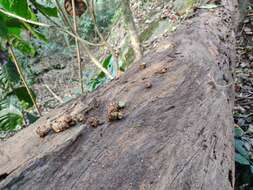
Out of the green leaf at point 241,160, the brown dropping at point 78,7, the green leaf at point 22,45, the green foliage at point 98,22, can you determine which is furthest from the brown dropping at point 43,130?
the green foliage at point 98,22

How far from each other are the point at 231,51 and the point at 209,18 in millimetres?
336

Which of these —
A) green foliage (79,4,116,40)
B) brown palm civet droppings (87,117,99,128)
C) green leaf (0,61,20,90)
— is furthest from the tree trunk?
green foliage (79,4,116,40)

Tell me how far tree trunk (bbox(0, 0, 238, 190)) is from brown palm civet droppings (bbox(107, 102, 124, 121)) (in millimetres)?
18

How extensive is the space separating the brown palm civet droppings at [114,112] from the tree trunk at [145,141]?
0.02m

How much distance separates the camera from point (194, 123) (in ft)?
4.67

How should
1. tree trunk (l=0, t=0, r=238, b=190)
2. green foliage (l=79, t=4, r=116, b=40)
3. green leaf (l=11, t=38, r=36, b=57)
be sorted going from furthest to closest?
green foliage (l=79, t=4, r=116, b=40) < green leaf (l=11, t=38, r=36, b=57) < tree trunk (l=0, t=0, r=238, b=190)

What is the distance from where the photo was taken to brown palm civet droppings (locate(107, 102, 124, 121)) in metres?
1.35

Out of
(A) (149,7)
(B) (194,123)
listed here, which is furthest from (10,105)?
(A) (149,7)

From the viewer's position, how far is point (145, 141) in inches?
48.2

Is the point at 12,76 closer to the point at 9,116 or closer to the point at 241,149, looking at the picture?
the point at 9,116

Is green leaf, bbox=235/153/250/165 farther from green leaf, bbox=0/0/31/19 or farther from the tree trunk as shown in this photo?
green leaf, bbox=0/0/31/19

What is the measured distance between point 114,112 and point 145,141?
206mm

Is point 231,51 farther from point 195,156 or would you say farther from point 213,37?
point 195,156

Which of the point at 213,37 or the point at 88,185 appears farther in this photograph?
the point at 213,37
